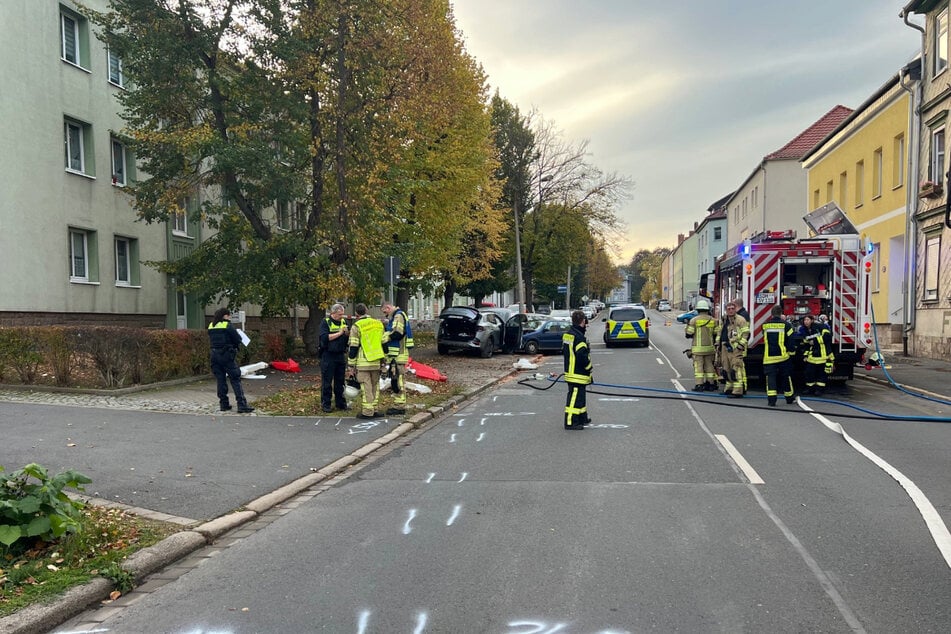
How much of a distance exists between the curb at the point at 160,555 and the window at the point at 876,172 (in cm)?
2321

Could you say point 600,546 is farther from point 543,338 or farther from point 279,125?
point 543,338

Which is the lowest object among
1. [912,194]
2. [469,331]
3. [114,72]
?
[469,331]

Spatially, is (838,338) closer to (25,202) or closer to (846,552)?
(846,552)

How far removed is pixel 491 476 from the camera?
7.13 meters

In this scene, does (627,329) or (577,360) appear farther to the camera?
(627,329)

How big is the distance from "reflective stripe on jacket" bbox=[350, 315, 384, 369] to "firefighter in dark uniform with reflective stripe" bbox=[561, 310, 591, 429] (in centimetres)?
281

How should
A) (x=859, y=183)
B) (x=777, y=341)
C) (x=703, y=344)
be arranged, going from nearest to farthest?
1. (x=777, y=341)
2. (x=703, y=344)
3. (x=859, y=183)

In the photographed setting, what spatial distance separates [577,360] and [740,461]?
274cm

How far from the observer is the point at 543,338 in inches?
981

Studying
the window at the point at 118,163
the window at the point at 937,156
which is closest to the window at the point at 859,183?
the window at the point at 937,156

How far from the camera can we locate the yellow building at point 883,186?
2241 cm

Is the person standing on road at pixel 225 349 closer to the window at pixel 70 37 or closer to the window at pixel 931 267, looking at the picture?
the window at pixel 70 37

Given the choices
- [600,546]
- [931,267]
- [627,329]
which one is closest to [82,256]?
[627,329]

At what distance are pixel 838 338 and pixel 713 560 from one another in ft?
34.2
